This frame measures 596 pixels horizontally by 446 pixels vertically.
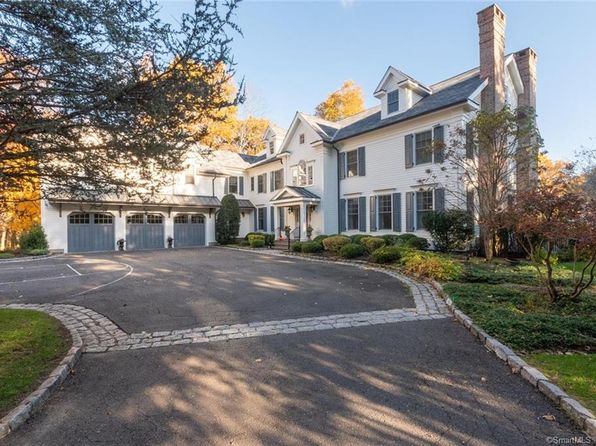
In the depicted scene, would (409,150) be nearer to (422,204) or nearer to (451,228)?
(422,204)

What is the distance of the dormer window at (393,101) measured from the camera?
55.4 ft

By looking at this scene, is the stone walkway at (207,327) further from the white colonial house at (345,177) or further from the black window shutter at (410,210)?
the black window shutter at (410,210)

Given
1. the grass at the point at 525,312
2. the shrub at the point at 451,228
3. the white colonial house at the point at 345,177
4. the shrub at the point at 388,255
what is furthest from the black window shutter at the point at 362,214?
the grass at the point at 525,312

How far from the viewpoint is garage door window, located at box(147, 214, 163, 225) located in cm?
2222

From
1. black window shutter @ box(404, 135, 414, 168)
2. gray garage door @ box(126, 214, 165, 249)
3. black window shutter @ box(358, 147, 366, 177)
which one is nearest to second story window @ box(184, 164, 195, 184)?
gray garage door @ box(126, 214, 165, 249)

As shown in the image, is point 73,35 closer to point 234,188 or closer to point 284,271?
point 284,271

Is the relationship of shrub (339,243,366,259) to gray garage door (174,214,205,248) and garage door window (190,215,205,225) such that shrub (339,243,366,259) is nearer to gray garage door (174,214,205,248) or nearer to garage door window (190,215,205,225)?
gray garage door (174,214,205,248)

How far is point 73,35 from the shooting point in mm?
3426

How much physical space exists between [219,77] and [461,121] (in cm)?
1255

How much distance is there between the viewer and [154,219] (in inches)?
882

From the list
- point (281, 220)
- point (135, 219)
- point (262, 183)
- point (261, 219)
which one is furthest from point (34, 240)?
point (262, 183)

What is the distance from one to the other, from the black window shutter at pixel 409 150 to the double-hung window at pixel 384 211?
206 centimetres

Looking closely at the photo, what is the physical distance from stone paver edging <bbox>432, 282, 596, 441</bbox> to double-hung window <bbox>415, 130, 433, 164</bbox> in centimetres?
1093

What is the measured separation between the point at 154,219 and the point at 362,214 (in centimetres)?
1455
